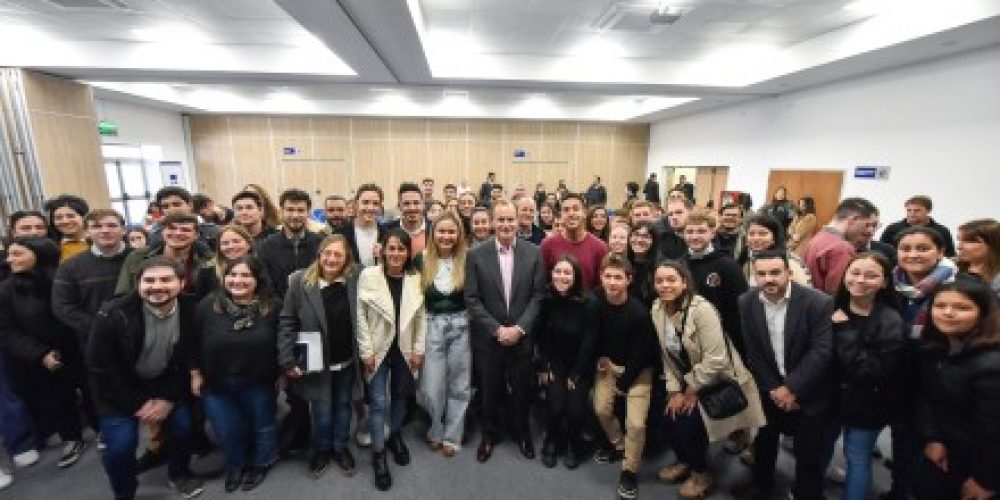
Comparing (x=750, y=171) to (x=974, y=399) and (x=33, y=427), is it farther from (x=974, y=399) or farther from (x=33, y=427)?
(x=33, y=427)

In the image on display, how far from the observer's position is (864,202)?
10.3 ft

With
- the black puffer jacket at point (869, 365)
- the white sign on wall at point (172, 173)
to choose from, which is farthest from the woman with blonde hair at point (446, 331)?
the white sign on wall at point (172, 173)

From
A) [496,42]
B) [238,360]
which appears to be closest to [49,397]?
[238,360]

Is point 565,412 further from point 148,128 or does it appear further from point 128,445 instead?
point 148,128

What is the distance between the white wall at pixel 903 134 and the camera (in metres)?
4.92

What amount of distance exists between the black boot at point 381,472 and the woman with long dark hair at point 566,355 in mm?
1081

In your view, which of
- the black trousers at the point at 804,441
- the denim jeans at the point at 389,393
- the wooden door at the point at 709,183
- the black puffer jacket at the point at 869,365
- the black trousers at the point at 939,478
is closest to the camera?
the black trousers at the point at 939,478

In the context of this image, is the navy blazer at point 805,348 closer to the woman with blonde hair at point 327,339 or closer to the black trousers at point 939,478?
the black trousers at point 939,478

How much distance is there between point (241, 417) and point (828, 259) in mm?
4255

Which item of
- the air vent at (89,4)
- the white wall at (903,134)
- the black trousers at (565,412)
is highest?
the air vent at (89,4)

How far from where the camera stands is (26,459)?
9.25 ft

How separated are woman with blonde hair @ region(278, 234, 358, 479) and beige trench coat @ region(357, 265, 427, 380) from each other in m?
0.07

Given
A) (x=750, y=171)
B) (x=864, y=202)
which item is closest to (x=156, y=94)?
(x=864, y=202)

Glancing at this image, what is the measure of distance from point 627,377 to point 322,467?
7.13 ft
